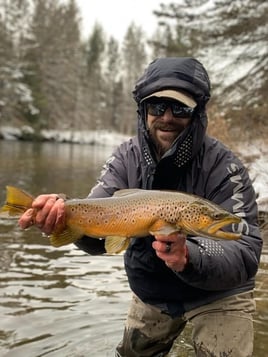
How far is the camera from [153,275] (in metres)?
3.38

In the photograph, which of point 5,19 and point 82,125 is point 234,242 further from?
point 82,125

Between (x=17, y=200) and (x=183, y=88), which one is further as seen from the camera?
(x=183, y=88)

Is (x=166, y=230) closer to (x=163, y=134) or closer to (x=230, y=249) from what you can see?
(x=230, y=249)

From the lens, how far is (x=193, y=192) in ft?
11.0

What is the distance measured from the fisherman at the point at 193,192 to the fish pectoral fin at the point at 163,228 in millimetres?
291

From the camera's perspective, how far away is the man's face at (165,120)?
330 centimetres

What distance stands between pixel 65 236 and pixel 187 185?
0.87m

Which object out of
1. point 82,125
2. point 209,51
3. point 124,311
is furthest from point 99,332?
point 82,125

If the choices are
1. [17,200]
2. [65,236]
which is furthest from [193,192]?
[17,200]

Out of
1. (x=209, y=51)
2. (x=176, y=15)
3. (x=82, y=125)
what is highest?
(x=176, y=15)

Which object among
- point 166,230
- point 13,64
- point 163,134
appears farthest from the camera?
point 13,64

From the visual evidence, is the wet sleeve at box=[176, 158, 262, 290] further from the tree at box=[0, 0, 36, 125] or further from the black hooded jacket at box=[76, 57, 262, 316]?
the tree at box=[0, 0, 36, 125]

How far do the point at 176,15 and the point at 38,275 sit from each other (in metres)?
15.2

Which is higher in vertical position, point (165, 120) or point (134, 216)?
point (165, 120)
